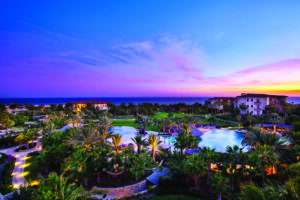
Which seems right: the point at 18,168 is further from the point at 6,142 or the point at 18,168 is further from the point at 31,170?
the point at 6,142

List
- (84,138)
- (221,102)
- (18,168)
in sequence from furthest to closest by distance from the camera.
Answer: (221,102) → (18,168) → (84,138)

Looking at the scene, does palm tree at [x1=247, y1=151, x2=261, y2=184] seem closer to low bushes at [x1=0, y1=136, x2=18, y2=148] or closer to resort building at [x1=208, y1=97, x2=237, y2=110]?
low bushes at [x1=0, y1=136, x2=18, y2=148]

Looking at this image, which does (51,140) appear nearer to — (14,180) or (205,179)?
(14,180)

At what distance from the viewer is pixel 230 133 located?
3741 centimetres

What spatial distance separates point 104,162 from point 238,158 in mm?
13342

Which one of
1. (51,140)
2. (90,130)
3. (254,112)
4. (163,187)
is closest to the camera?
(163,187)

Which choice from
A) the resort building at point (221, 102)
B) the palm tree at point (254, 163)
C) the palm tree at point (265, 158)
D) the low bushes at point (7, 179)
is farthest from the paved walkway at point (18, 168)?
the resort building at point (221, 102)

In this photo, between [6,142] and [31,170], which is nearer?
[31,170]

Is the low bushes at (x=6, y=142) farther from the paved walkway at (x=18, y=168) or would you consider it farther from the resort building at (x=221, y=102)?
the resort building at (x=221, y=102)

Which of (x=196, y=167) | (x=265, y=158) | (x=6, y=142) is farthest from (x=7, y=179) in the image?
(x=265, y=158)

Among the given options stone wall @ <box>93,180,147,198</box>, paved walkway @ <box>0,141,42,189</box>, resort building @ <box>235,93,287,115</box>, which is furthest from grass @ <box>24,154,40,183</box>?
resort building @ <box>235,93,287,115</box>

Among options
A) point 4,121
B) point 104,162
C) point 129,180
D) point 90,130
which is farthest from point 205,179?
point 4,121

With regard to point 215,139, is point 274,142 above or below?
above

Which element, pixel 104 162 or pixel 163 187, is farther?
pixel 104 162
